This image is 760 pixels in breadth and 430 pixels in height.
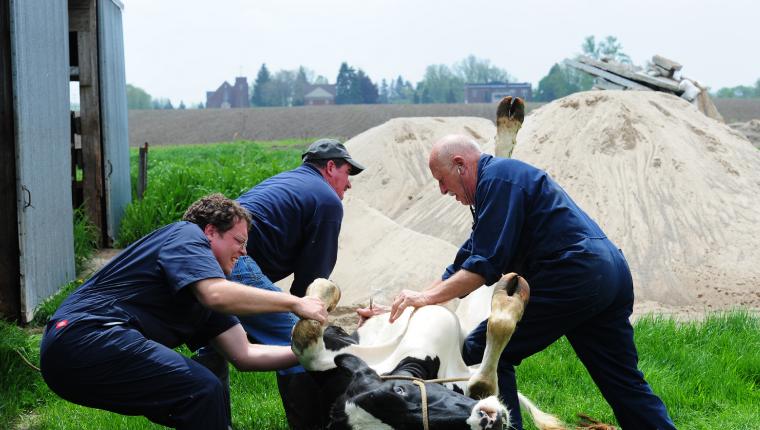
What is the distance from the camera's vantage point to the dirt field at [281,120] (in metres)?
54.4

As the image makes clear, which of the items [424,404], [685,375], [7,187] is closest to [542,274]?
[424,404]

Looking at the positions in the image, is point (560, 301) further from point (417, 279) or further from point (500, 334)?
point (417, 279)

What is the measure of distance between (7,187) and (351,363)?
548 centimetres

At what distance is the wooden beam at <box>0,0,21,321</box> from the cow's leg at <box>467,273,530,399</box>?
19.3 ft

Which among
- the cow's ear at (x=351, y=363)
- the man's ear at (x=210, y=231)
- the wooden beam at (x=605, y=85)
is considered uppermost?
the wooden beam at (x=605, y=85)

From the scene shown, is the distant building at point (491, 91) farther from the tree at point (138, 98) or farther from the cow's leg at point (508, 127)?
the cow's leg at point (508, 127)

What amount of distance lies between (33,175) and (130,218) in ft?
14.2

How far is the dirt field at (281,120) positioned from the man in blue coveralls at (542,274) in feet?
150

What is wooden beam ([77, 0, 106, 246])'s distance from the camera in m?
12.5

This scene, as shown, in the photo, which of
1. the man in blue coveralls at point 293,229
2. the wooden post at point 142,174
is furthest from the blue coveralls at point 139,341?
the wooden post at point 142,174

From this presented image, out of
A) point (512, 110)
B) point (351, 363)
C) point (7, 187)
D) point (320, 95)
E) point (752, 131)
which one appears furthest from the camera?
point (320, 95)

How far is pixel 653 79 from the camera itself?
60.6ft

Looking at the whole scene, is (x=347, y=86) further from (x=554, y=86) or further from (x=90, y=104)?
(x=90, y=104)

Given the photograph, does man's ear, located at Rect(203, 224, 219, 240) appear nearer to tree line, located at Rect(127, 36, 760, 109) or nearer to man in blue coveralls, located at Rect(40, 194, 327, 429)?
man in blue coveralls, located at Rect(40, 194, 327, 429)
